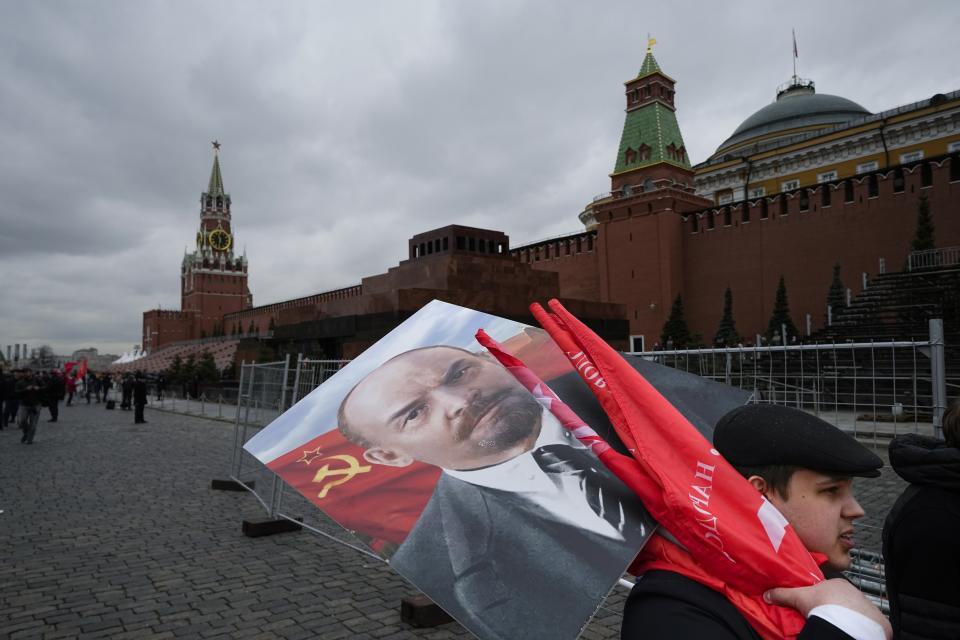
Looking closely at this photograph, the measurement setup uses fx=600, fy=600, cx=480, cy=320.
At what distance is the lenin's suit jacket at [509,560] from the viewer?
3.68ft

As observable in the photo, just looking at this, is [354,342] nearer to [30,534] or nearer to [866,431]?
[30,534]

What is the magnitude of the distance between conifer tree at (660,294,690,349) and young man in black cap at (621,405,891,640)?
25.4 meters

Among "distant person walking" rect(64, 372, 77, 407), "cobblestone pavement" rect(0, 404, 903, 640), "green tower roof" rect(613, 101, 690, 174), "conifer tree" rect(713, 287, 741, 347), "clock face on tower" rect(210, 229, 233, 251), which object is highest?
"clock face on tower" rect(210, 229, 233, 251)

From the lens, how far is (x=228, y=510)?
20.3 ft

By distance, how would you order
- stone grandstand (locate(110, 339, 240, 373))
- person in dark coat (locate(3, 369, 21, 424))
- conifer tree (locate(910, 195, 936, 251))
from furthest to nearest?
stone grandstand (locate(110, 339, 240, 373)) → conifer tree (locate(910, 195, 936, 251)) → person in dark coat (locate(3, 369, 21, 424))

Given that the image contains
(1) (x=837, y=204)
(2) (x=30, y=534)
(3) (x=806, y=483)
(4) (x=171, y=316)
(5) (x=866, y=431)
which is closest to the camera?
(3) (x=806, y=483)

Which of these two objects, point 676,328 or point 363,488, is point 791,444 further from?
point 676,328

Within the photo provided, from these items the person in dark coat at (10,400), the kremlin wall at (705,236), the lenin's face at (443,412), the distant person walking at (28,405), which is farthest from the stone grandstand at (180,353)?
the lenin's face at (443,412)

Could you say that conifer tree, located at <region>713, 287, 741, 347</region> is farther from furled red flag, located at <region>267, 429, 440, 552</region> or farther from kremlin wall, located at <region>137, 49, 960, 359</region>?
furled red flag, located at <region>267, 429, 440, 552</region>

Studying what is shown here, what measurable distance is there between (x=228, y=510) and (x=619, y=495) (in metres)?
5.91

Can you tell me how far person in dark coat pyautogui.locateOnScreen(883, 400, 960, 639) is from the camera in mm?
1369

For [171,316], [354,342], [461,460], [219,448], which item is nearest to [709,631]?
[461,460]

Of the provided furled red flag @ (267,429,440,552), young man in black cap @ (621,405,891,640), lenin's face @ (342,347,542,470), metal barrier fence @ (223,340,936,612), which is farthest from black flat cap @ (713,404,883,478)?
metal barrier fence @ (223,340,936,612)

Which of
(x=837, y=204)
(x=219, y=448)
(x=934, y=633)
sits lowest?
(x=219, y=448)
